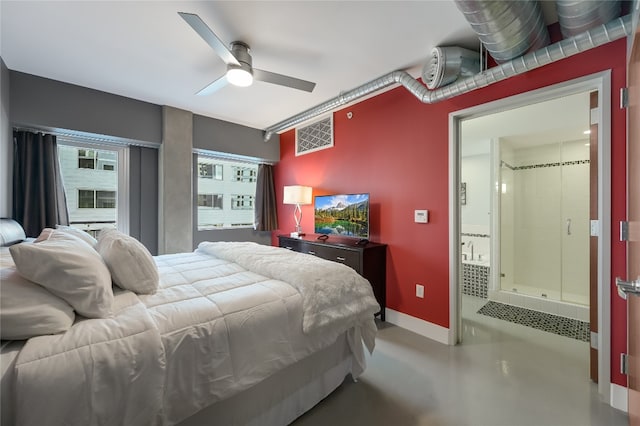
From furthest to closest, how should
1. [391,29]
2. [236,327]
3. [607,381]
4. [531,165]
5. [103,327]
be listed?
1. [531,165]
2. [391,29]
3. [607,381]
4. [236,327]
5. [103,327]

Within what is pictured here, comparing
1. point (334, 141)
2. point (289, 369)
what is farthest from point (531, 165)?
point (289, 369)

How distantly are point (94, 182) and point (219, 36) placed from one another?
2.61m

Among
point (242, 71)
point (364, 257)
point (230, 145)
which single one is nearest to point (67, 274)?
point (242, 71)

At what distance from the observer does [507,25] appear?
1.57 metres

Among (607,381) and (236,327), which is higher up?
(236,327)

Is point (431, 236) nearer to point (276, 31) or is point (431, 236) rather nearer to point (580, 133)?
point (276, 31)

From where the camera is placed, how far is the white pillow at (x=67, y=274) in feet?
3.27

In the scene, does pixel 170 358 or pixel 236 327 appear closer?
pixel 170 358

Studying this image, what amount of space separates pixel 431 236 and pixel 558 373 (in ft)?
4.52

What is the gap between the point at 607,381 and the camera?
5.66 ft

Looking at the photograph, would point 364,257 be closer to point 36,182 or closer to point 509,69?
point 509,69

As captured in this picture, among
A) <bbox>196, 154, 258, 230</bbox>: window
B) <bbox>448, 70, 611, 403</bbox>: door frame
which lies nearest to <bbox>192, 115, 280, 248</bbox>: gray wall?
<bbox>196, 154, 258, 230</bbox>: window

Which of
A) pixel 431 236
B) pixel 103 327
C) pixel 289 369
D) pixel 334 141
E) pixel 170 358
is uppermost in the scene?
pixel 334 141

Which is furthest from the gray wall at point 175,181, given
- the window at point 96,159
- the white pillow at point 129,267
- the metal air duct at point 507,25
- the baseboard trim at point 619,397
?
the baseboard trim at point 619,397
